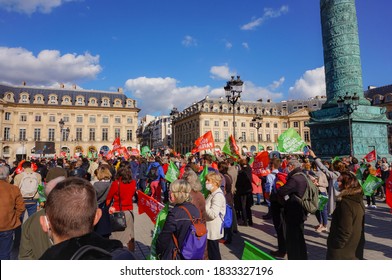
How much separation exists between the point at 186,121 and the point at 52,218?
76.0 m

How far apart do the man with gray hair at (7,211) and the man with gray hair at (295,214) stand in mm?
4446

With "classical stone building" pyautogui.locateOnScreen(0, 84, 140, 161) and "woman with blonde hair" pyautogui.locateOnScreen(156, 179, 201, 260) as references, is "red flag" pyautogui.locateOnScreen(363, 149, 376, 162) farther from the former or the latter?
"classical stone building" pyautogui.locateOnScreen(0, 84, 140, 161)

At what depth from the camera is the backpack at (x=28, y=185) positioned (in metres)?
6.04

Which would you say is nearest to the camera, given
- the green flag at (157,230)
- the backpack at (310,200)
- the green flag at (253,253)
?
the green flag at (253,253)

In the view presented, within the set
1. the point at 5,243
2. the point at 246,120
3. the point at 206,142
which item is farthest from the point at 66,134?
the point at 5,243

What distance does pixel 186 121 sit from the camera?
77438 mm

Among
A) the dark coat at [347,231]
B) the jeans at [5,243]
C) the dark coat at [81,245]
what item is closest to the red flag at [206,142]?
the jeans at [5,243]

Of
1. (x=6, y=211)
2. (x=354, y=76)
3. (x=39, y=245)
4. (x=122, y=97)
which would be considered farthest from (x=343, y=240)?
(x=122, y=97)

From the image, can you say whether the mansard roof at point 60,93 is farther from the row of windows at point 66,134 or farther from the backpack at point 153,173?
the backpack at point 153,173

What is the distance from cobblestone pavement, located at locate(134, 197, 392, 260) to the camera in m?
5.47

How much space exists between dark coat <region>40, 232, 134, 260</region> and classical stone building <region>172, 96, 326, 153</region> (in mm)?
64299
